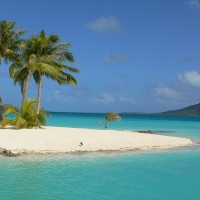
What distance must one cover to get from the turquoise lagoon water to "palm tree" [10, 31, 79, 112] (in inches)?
515

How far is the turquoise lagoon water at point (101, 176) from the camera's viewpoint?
360 inches

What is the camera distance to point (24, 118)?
22.2 meters

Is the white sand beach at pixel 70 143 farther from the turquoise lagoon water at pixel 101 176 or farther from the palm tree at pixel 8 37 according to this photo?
the palm tree at pixel 8 37

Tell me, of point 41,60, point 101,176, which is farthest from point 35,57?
point 101,176

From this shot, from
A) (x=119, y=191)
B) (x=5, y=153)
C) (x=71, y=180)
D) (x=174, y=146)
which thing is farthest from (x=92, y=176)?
(x=174, y=146)

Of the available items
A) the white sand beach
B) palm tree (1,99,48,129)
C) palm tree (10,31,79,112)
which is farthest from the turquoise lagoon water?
palm tree (10,31,79,112)

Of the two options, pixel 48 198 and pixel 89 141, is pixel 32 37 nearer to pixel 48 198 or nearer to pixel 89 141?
pixel 89 141

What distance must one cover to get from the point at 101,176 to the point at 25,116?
1233cm

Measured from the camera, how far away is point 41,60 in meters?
26.8

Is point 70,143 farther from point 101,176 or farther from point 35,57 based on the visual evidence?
point 35,57

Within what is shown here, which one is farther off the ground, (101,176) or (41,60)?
(41,60)

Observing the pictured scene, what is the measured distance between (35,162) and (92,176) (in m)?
2.91

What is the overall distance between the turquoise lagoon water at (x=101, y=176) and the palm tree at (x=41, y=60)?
13088 mm

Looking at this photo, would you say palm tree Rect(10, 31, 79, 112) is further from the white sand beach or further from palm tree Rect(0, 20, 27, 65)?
the white sand beach
